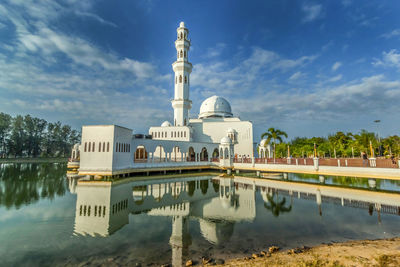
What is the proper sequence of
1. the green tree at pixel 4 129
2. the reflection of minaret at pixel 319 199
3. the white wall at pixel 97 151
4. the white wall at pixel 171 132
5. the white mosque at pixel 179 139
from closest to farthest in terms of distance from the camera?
1. the reflection of minaret at pixel 319 199
2. the white wall at pixel 97 151
3. the white mosque at pixel 179 139
4. the white wall at pixel 171 132
5. the green tree at pixel 4 129

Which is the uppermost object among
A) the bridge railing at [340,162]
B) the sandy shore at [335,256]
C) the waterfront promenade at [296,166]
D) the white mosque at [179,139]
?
the white mosque at [179,139]

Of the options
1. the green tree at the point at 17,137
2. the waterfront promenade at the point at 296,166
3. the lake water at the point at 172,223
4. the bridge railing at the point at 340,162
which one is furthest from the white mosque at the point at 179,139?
the green tree at the point at 17,137

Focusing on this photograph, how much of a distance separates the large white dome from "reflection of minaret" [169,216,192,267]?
128ft

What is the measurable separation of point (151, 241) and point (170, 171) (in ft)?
75.3

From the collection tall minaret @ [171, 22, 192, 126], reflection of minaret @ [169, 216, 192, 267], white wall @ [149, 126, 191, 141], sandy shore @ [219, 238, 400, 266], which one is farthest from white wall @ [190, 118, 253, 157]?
sandy shore @ [219, 238, 400, 266]

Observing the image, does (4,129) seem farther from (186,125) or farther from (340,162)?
(340,162)

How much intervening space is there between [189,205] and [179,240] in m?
5.64

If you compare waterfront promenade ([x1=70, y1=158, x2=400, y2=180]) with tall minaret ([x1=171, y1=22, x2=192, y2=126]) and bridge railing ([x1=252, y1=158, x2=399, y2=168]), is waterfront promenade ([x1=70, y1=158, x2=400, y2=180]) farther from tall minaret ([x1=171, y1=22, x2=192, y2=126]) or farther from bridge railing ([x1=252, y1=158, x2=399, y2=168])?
tall minaret ([x1=171, y1=22, x2=192, y2=126])

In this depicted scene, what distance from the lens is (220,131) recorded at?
143 feet

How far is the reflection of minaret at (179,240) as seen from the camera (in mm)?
6508

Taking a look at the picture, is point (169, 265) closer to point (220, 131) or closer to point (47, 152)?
point (220, 131)

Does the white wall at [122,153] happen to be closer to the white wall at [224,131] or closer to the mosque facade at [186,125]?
the mosque facade at [186,125]

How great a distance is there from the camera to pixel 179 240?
7.82 metres

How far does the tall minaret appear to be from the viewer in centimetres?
4016
